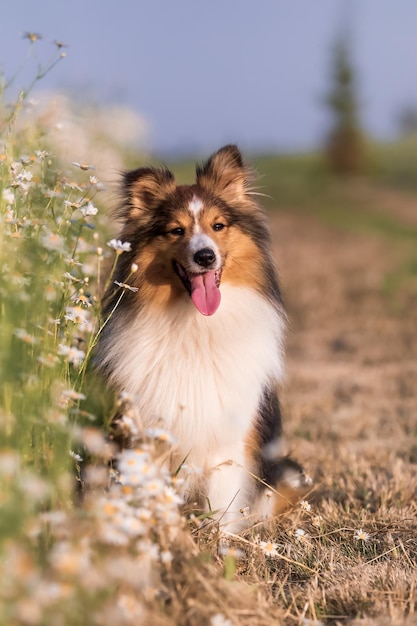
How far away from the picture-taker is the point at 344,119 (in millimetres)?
38281

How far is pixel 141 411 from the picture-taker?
3834 mm

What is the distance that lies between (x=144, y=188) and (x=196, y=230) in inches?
18.2

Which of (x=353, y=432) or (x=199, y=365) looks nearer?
(x=199, y=365)

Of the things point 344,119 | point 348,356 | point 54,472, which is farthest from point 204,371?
point 344,119

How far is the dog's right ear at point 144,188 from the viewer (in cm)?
415

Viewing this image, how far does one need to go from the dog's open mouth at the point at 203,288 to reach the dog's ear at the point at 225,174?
0.55 meters

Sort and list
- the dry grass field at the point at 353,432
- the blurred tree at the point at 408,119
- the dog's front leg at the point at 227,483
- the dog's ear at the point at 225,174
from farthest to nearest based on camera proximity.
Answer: the blurred tree at the point at 408,119 < the dog's ear at the point at 225,174 < the dog's front leg at the point at 227,483 < the dry grass field at the point at 353,432

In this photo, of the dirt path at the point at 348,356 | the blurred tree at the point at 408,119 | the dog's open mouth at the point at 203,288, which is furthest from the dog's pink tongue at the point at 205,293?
the blurred tree at the point at 408,119

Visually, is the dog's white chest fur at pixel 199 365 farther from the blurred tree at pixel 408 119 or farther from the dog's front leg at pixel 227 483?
the blurred tree at pixel 408 119

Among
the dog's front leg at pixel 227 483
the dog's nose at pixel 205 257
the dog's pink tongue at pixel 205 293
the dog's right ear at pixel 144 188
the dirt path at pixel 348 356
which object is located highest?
the dog's right ear at pixel 144 188

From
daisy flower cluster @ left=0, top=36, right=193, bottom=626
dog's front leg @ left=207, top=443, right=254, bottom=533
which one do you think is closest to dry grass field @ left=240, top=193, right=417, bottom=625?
dog's front leg @ left=207, top=443, right=254, bottom=533

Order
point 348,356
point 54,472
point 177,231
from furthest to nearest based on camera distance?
point 348,356 < point 177,231 < point 54,472

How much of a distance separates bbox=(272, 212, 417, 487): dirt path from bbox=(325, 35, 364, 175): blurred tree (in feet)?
67.1

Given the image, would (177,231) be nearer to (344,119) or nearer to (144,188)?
(144,188)
